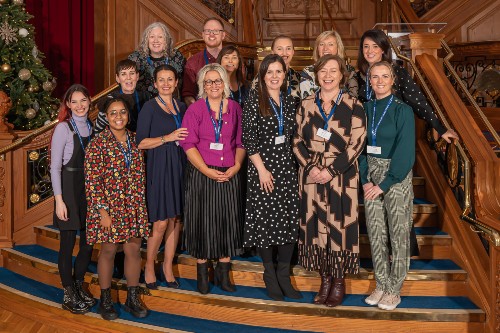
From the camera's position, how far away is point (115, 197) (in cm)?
380

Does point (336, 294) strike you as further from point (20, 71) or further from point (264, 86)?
point (20, 71)

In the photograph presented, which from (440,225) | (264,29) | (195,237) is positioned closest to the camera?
(195,237)

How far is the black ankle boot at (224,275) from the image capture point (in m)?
4.05

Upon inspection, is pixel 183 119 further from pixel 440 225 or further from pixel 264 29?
pixel 264 29

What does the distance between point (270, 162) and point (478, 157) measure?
49.9 inches

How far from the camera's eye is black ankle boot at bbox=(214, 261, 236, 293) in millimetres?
4051

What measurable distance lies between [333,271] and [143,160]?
1401mm

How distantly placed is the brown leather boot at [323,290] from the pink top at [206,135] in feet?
3.07

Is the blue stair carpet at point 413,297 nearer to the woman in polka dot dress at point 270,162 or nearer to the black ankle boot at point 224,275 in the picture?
the black ankle boot at point 224,275

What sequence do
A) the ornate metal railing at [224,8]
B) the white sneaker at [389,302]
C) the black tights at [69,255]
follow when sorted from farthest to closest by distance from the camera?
the ornate metal railing at [224,8] → the black tights at [69,255] → the white sneaker at [389,302]

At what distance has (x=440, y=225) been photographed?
4.44 m

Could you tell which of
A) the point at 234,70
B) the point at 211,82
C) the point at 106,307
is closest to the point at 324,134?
the point at 211,82

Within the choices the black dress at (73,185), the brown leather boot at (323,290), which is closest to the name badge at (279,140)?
the brown leather boot at (323,290)

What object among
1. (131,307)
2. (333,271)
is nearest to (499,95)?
(333,271)
